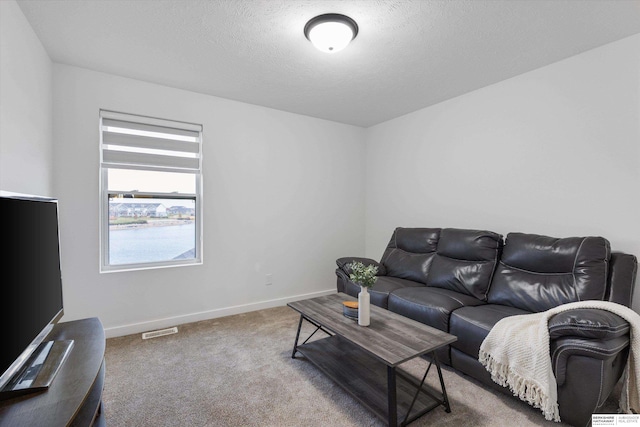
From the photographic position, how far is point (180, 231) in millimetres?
3428

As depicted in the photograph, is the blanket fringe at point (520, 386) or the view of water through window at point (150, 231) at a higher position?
the view of water through window at point (150, 231)

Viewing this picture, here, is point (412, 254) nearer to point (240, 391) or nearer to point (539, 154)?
point (539, 154)

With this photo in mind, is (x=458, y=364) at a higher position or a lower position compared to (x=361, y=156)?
lower

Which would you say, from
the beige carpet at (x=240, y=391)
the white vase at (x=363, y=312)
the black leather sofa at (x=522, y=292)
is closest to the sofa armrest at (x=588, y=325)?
the black leather sofa at (x=522, y=292)

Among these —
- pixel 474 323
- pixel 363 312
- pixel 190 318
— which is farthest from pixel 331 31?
pixel 190 318

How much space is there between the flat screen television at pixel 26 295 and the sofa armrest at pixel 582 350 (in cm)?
243

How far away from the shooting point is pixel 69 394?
108cm

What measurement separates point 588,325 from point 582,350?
0.46ft

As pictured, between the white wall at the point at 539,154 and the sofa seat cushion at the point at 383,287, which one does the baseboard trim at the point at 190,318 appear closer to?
the sofa seat cushion at the point at 383,287

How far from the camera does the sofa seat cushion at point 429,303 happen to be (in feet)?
7.78

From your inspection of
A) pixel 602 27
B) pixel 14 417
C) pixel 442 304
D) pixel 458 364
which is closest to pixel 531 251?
pixel 442 304

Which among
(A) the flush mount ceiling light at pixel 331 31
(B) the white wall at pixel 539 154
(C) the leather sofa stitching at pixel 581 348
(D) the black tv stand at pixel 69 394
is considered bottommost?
(C) the leather sofa stitching at pixel 581 348

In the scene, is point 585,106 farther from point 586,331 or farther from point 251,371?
point 251,371

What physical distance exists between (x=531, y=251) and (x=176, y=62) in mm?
3401
